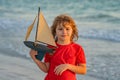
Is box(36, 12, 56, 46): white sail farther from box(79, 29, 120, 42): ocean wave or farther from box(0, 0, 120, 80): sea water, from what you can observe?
box(79, 29, 120, 42): ocean wave

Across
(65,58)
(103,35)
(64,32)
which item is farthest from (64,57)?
(103,35)

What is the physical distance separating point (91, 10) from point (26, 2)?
4366 millimetres

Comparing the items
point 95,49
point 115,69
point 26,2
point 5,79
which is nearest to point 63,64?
point 5,79

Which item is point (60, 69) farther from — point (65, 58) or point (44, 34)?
point (44, 34)

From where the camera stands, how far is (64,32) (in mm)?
2887

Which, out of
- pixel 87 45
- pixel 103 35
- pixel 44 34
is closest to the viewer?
pixel 44 34

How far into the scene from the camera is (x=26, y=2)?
67.4ft

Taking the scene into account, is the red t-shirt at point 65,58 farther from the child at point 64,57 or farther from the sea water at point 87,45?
the sea water at point 87,45

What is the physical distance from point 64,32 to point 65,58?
0.56ft

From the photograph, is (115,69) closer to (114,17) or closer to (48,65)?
(48,65)

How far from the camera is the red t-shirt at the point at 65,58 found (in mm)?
2863

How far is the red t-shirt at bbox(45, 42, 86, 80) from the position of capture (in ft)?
9.39

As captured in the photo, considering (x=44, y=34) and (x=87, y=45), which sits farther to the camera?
(x=87, y=45)

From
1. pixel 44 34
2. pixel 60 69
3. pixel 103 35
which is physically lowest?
pixel 103 35
